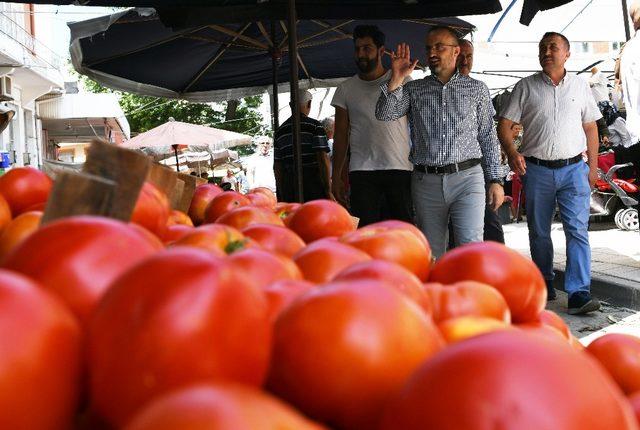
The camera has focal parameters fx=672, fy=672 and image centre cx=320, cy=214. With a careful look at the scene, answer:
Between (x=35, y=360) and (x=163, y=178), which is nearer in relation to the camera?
(x=35, y=360)

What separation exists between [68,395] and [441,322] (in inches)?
25.8

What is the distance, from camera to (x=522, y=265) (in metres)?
1.57

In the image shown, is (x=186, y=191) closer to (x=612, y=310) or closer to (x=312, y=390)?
(x=312, y=390)

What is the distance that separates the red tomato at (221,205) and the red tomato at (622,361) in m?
1.65

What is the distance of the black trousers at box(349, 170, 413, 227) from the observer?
5.58 metres

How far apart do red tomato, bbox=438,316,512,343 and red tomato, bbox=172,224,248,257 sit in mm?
Result: 534

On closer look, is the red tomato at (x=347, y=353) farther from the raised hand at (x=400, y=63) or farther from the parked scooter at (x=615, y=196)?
the parked scooter at (x=615, y=196)

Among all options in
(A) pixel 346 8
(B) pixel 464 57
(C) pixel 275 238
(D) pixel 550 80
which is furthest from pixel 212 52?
(C) pixel 275 238

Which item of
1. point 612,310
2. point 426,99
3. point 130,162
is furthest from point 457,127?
point 130,162

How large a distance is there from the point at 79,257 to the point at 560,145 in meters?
5.40

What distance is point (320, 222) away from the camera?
91.7 inches

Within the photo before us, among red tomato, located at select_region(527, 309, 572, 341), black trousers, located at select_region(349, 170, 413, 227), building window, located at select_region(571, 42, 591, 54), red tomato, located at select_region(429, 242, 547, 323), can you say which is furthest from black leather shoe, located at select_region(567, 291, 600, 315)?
building window, located at select_region(571, 42, 591, 54)

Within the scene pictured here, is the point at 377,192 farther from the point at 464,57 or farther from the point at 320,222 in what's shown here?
the point at 320,222

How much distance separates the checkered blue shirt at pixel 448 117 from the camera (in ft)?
15.8
